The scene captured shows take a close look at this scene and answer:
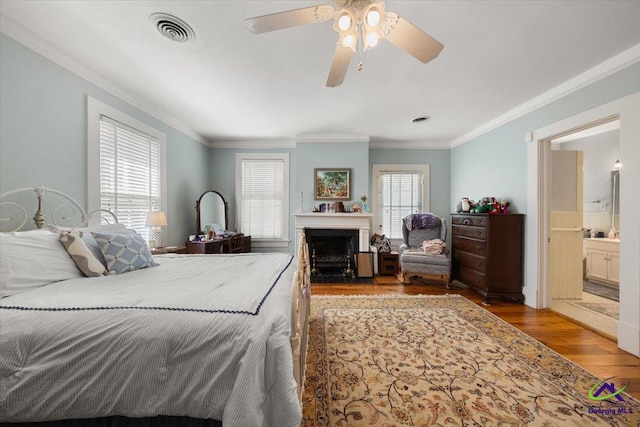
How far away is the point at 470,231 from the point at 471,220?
160 mm

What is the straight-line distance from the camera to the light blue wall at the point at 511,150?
2340mm

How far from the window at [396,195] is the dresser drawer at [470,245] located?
4.21ft

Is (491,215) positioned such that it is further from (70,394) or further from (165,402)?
(70,394)

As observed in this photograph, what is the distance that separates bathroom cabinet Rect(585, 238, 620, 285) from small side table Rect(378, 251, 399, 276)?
323 centimetres

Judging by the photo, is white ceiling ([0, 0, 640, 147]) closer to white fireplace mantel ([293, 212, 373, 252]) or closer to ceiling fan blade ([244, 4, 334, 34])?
ceiling fan blade ([244, 4, 334, 34])

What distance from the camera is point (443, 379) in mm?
1793

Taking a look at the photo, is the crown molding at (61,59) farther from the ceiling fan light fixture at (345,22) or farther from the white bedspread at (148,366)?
the ceiling fan light fixture at (345,22)

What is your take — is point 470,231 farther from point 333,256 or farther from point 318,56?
point 318,56

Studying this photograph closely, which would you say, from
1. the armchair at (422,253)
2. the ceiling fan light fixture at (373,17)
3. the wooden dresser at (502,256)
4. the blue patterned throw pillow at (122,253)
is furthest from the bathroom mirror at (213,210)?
the wooden dresser at (502,256)

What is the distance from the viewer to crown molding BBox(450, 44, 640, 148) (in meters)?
2.17

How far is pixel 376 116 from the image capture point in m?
3.76

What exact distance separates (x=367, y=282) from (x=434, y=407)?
8.98ft

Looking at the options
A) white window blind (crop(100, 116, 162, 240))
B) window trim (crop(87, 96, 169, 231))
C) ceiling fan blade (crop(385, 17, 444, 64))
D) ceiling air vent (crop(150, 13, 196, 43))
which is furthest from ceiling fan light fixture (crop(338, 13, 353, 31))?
white window blind (crop(100, 116, 162, 240))

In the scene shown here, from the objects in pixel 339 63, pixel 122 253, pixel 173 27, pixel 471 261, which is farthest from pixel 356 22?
pixel 471 261
